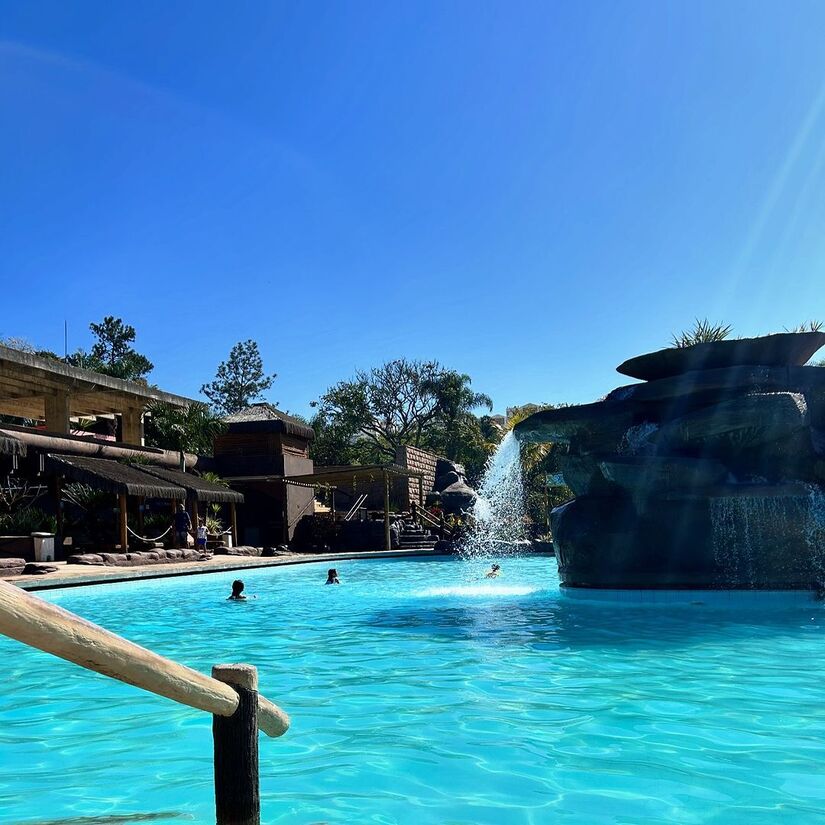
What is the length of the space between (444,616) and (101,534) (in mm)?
14776

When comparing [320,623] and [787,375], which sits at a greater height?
[787,375]

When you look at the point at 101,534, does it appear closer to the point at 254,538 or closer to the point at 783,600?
the point at 254,538

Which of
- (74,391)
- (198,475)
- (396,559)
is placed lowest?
(396,559)

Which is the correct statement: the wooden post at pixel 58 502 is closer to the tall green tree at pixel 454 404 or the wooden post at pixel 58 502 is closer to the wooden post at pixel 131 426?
the wooden post at pixel 131 426

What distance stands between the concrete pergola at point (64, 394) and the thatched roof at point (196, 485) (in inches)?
112

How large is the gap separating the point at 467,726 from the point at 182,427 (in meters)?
25.6

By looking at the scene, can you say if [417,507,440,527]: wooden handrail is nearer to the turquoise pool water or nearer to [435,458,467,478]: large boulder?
[435,458,467,478]: large boulder

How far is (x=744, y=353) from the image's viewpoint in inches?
571

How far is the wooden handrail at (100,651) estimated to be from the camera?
75.6 inches

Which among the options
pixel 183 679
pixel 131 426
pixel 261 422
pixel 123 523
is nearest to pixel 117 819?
pixel 183 679

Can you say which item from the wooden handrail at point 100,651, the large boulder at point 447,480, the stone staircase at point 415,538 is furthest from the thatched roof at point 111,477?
the large boulder at point 447,480

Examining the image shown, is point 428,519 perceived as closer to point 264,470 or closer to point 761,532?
point 264,470

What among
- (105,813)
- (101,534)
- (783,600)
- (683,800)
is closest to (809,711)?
(683,800)

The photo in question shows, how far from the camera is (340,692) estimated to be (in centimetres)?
676
